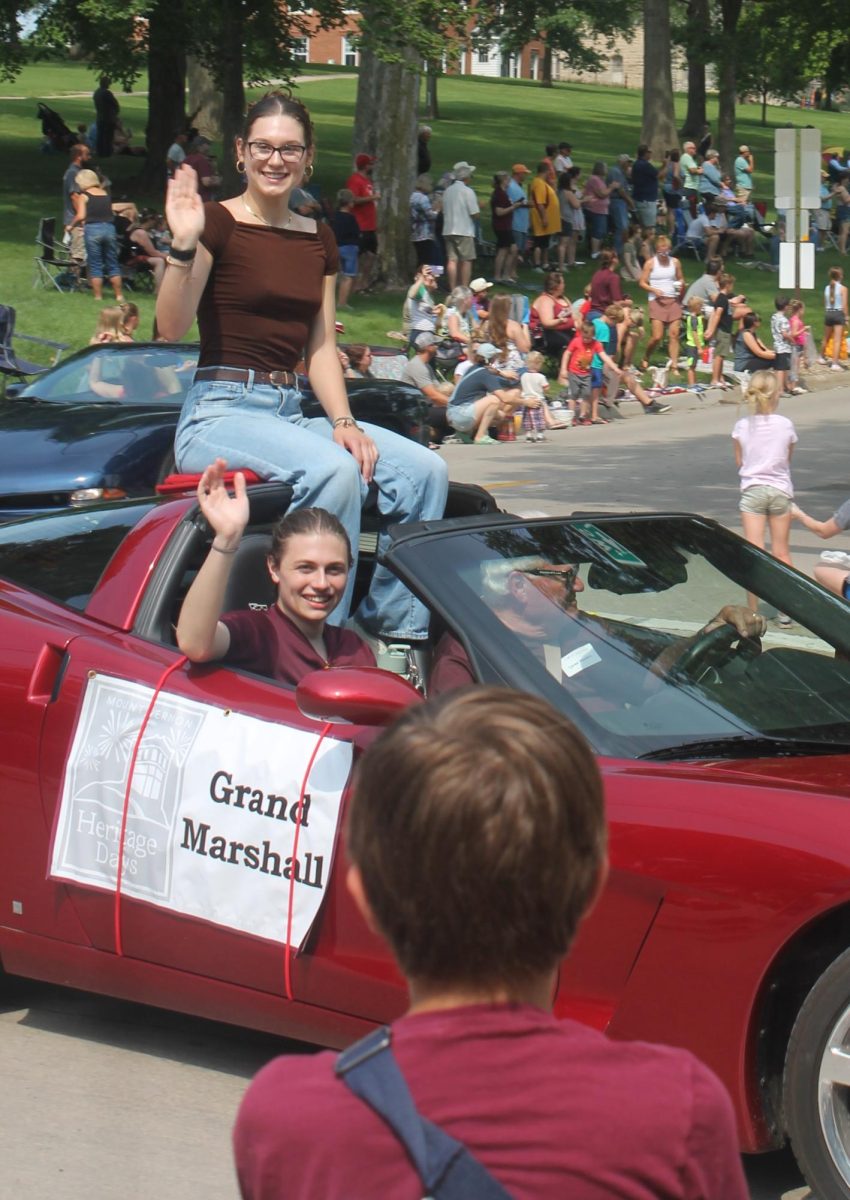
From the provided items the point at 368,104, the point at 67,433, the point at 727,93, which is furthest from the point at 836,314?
the point at 67,433

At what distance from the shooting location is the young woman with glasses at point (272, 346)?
4707 millimetres

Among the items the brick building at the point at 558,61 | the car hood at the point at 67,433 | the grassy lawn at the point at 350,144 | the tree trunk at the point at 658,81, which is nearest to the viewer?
the car hood at the point at 67,433

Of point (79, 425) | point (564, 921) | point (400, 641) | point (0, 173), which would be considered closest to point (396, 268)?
point (0, 173)

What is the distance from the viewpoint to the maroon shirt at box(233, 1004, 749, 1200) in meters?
1.56

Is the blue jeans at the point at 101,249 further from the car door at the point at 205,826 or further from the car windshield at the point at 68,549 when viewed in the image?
the car door at the point at 205,826

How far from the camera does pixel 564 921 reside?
1.62 meters

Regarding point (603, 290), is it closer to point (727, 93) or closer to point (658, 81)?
point (727, 93)

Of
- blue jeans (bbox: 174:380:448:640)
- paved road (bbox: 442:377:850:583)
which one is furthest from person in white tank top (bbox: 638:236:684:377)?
blue jeans (bbox: 174:380:448:640)

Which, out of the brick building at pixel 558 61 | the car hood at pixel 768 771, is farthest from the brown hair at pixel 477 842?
the brick building at pixel 558 61

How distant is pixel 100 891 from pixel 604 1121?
2.79 metres

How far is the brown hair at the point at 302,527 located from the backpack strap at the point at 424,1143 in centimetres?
293

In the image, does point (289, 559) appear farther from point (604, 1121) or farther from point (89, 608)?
point (604, 1121)

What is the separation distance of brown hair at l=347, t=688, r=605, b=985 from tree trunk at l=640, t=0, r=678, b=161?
46.0 meters

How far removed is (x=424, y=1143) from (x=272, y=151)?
3.78 meters
